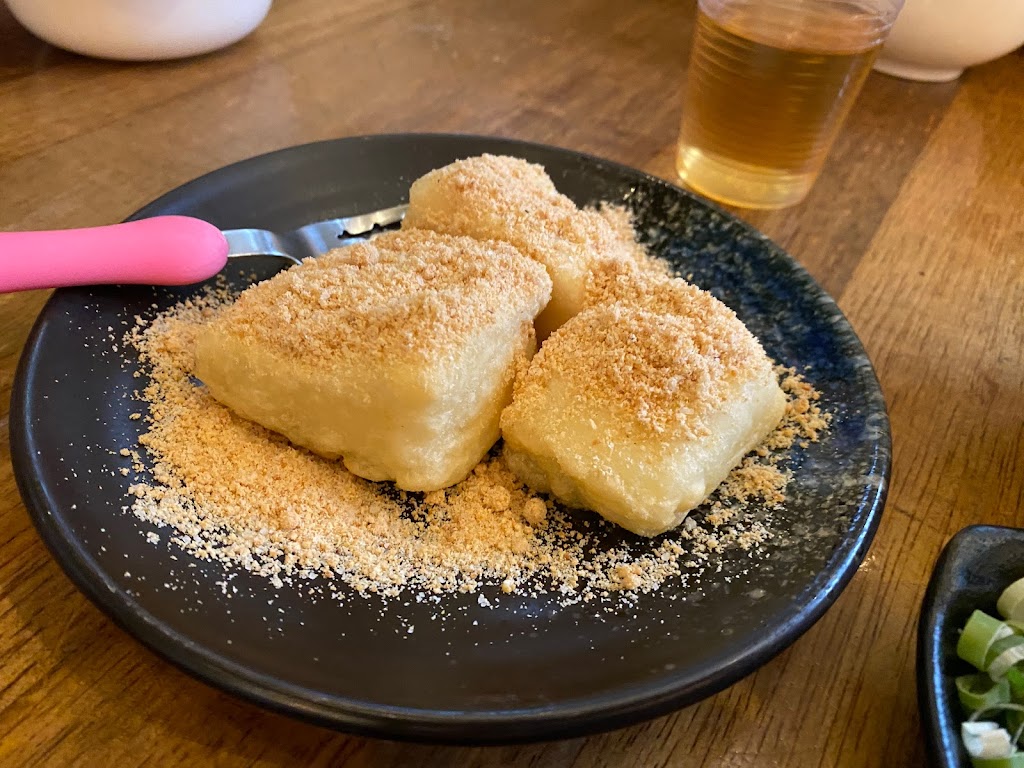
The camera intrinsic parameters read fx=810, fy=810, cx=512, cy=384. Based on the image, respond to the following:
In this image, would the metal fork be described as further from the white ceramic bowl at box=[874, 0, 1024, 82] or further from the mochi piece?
the white ceramic bowl at box=[874, 0, 1024, 82]

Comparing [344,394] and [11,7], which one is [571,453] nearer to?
[344,394]

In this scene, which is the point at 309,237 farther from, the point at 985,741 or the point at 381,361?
the point at 985,741

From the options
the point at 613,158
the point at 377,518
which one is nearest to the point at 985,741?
the point at 377,518

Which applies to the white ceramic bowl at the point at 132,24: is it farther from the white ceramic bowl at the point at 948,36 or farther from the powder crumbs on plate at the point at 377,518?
the white ceramic bowl at the point at 948,36

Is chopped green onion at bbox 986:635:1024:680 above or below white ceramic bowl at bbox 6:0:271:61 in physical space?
below

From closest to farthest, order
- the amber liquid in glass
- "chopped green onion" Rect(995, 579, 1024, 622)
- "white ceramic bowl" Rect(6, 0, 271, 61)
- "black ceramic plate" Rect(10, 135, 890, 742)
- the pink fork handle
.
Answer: "black ceramic plate" Rect(10, 135, 890, 742) < "chopped green onion" Rect(995, 579, 1024, 622) < the pink fork handle < the amber liquid in glass < "white ceramic bowl" Rect(6, 0, 271, 61)

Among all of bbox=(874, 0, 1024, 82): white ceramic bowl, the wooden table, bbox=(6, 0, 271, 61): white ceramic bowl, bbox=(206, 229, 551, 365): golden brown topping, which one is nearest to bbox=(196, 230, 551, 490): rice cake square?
bbox=(206, 229, 551, 365): golden brown topping
